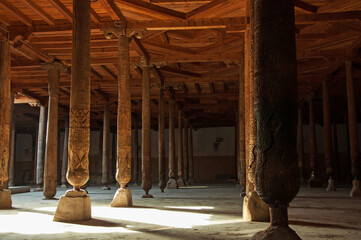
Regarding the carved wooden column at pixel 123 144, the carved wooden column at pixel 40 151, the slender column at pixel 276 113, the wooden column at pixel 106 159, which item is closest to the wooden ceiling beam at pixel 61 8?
the carved wooden column at pixel 123 144

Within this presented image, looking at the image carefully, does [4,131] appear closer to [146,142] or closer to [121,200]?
[121,200]

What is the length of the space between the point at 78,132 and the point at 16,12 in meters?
5.46

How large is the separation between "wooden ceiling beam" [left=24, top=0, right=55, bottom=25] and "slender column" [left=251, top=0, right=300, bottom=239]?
814 cm

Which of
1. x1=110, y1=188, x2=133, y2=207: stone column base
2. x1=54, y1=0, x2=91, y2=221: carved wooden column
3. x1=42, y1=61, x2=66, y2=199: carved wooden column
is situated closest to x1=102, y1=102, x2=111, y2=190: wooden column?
x1=42, y1=61, x2=66, y2=199: carved wooden column

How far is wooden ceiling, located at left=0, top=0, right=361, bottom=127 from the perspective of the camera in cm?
1098

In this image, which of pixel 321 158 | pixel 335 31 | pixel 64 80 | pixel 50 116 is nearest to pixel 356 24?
pixel 335 31

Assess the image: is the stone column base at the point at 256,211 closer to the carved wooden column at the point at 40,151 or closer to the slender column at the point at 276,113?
the slender column at the point at 276,113

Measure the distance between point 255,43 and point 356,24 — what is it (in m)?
9.53

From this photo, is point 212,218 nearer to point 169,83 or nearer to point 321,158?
point 169,83

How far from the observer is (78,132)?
7742 millimetres

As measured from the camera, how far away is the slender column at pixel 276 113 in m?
3.98

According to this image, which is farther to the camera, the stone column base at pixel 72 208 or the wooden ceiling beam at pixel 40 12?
the wooden ceiling beam at pixel 40 12

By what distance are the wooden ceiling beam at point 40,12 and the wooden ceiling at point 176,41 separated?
27mm

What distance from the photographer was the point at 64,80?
63.5 feet
